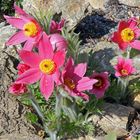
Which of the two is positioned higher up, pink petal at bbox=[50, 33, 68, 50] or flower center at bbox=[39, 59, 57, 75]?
pink petal at bbox=[50, 33, 68, 50]

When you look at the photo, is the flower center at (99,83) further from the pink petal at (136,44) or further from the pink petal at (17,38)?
the pink petal at (17,38)

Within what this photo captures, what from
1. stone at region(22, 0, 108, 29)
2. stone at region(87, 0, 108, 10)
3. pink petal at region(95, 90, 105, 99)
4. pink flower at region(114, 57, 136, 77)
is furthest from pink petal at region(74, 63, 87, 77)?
stone at region(87, 0, 108, 10)

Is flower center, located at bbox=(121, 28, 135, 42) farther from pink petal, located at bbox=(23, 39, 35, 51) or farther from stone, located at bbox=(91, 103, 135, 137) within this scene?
pink petal, located at bbox=(23, 39, 35, 51)

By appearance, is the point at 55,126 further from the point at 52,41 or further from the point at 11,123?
the point at 52,41

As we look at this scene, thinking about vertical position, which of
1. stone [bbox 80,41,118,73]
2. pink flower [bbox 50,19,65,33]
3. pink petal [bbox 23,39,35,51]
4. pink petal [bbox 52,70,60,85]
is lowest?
stone [bbox 80,41,118,73]

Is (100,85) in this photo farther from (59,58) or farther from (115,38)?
(59,58)

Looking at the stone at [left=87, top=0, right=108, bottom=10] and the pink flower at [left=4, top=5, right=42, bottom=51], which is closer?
the pink flower at [left=4, top=5, right=42, bottom=51]

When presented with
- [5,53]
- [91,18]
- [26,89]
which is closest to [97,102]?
[26,89]

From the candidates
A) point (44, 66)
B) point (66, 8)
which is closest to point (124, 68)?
point (44, 66)
